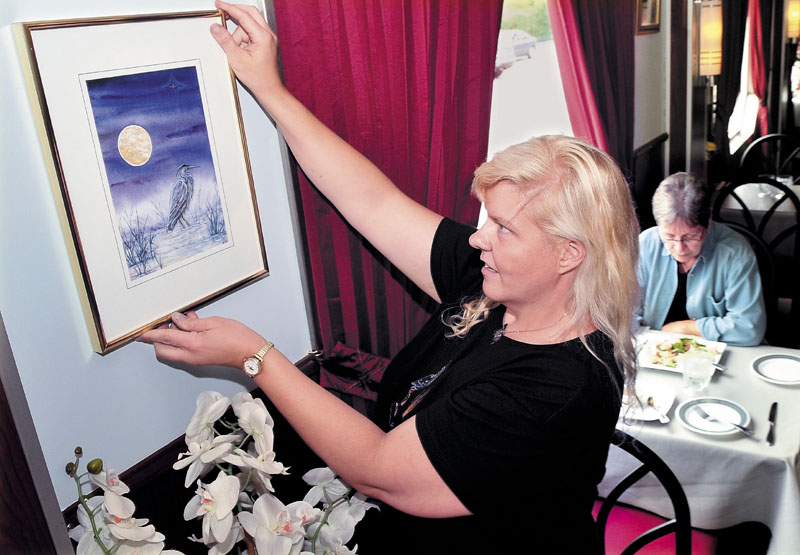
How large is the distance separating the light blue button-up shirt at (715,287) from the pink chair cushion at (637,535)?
70cm

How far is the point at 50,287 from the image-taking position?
96cm

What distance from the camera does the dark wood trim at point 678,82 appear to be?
382 centimetres

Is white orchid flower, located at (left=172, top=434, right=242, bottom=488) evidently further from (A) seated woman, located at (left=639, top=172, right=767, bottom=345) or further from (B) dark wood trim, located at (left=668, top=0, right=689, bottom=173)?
(B) dark wood trim, located at (left=668, top=0, right=689, bottom=173)

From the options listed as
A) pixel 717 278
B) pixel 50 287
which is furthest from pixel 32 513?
pixel 717 278

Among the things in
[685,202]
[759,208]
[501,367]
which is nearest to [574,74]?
[685,202]

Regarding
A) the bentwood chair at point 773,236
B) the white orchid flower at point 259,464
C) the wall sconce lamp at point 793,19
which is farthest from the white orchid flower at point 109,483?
the wall sconce lamp at point 793,19

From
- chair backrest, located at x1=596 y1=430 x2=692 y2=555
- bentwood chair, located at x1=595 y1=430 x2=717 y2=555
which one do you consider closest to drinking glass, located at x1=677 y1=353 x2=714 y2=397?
bentwood chair, located at x1=595 y1=430 x2=717 y2=555

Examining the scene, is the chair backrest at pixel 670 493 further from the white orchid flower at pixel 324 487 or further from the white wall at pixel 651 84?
the white wall at pixel 651 84

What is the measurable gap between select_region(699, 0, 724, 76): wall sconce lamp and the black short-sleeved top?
3.87m

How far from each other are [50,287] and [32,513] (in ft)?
1.84

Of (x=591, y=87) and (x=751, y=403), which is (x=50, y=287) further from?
(x=591, y=87)

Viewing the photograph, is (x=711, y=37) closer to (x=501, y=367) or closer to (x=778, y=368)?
(x=778, y=368)

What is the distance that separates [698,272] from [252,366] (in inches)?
Answer: 77.1

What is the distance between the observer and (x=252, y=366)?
102cm
